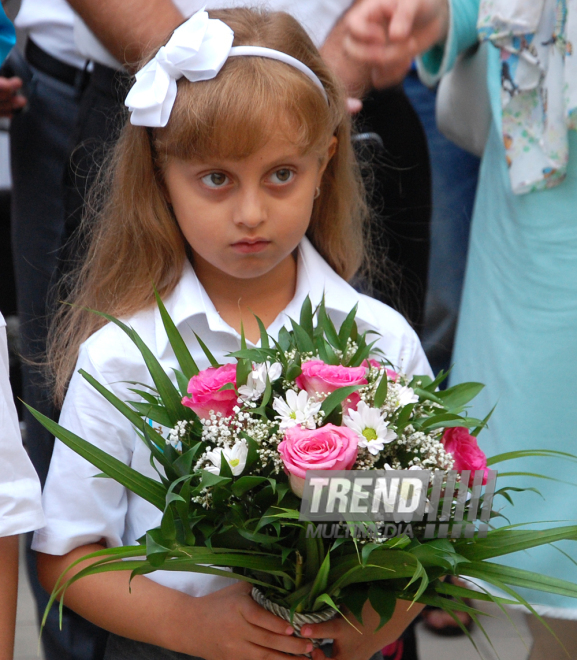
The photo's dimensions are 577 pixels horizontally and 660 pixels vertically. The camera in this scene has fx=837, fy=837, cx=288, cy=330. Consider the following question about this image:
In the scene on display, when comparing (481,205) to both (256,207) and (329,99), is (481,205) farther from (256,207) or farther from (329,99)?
(256,207)

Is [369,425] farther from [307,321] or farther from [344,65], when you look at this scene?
[344,65]

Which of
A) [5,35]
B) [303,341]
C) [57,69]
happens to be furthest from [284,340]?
[57,69]

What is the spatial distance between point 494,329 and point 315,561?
3.36ft

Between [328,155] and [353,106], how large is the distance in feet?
0.46

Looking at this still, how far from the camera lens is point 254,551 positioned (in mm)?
1226

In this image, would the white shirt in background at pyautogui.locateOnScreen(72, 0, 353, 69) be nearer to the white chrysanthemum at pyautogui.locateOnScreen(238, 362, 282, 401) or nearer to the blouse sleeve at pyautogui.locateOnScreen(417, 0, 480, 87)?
the blouse sleeve at pyautogui.locateOnScreen(417, 0, 480, 87)

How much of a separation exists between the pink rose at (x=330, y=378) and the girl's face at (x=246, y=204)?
0.37 meters

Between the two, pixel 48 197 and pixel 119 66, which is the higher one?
pixel 119 66

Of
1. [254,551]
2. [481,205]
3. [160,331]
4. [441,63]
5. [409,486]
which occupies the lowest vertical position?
[254,551]

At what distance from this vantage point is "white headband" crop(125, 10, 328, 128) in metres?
1.51

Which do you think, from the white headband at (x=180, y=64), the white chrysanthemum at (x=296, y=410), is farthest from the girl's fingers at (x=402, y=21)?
the white chrysanthemum at (x=296, y=410)

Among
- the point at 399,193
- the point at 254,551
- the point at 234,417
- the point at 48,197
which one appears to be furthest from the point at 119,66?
the point at 254,551

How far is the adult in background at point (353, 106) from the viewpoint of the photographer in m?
1.82

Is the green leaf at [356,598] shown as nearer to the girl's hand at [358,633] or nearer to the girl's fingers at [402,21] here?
the girl's hand at [358,633]
